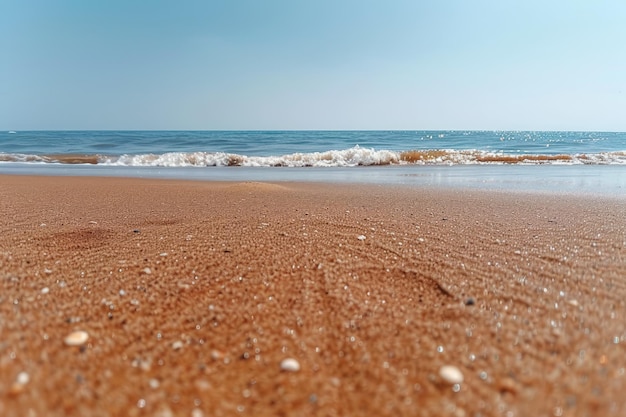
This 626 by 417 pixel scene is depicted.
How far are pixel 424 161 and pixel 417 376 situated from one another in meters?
13.9

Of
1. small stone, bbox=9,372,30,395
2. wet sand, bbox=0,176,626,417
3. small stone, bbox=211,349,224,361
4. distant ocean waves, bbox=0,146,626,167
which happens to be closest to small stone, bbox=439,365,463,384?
wet sand, bbox=0,176,626,417

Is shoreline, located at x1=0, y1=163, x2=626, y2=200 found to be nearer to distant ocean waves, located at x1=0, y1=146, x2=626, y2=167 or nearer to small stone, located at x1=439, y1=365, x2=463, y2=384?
distant ocean waves, located at x1=0, y1=146, x2=626, y2=167

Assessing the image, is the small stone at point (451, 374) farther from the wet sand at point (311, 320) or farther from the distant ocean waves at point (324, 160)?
the distant ocean waves at point (324, 160)

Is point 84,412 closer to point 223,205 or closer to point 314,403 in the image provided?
point 314,403

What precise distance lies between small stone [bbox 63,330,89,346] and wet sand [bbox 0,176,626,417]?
0.06 feet

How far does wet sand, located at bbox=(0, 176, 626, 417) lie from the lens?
3.33ft

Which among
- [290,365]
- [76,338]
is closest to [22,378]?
[76,338]

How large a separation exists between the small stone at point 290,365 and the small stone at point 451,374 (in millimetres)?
502

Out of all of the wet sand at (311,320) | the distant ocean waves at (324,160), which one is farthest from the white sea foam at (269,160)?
the wet sand at (311,320)

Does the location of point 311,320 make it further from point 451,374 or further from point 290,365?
point 451,374

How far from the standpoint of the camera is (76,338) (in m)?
1.25

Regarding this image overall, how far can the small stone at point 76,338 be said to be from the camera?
1.22 meters

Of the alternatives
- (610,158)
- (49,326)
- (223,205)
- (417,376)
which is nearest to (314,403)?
(417,376)

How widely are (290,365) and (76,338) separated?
846 mm
